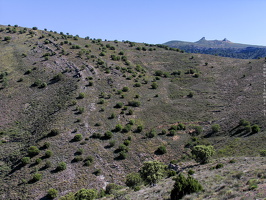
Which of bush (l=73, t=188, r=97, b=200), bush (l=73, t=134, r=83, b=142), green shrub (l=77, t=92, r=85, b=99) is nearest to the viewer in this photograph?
bush (l=73, t=188, r=97, b=200)

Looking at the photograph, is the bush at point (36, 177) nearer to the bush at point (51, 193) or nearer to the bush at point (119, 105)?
the bush at point (51, 193)

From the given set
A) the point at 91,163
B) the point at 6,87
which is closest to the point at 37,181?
the point at 91,163

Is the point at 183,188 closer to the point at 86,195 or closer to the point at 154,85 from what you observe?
the point at 86,195

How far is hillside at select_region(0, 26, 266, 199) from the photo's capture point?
37.2 metres

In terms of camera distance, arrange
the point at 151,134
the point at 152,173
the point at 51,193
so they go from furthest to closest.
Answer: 1. the point at 151,134
2. the point at 51,193
3. the point at 152,173

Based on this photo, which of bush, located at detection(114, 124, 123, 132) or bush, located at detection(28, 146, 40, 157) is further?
bush, located at detection(114, 124, 123, 132)

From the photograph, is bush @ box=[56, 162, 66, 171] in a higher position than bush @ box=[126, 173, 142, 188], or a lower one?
lower

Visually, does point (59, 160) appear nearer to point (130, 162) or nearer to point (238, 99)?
point (130, 162)

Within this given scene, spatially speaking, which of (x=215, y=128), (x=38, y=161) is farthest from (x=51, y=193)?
(x=215, y=128)

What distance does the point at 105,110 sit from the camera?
5638 cm

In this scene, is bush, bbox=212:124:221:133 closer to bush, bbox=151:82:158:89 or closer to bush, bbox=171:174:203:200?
bush, bbox=151:82:158:89

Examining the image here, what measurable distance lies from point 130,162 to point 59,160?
13.5 metres

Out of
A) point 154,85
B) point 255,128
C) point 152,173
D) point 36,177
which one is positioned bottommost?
point 36,177

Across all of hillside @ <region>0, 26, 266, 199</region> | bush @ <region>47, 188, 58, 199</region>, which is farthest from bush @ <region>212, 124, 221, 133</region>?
bush @ <region>47, 188, 58, 199</region>
